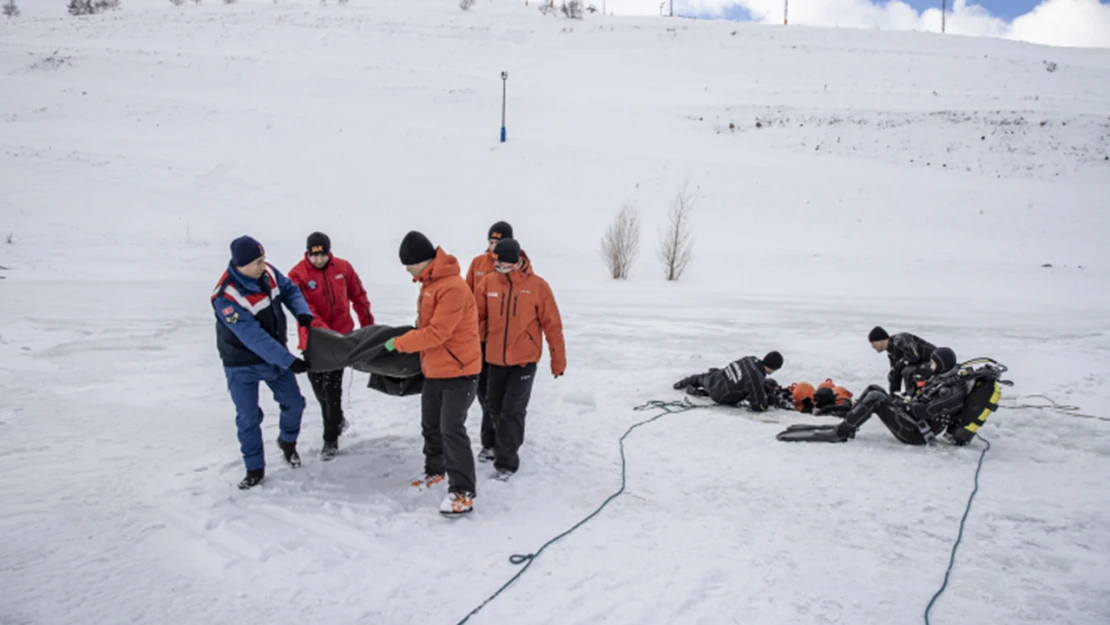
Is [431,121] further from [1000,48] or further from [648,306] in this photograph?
[1000,48]

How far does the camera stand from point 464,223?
23547mm

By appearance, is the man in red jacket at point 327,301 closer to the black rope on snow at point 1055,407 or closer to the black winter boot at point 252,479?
the black winter boot at point 252,479

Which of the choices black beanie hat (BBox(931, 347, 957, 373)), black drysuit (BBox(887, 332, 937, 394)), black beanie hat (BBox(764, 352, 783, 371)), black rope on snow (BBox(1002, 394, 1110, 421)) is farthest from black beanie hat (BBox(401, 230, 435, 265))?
black rope on snow (BBox(1002, 394, 1110, 421))

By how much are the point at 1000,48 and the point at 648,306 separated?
4591cm

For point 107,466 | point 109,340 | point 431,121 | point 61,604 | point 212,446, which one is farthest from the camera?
point 431,121

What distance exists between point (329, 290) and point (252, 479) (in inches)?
65.1

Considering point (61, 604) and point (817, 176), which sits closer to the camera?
point (61, 604)

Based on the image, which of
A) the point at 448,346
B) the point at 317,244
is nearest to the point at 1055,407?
the point at 448,346

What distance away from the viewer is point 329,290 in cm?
556

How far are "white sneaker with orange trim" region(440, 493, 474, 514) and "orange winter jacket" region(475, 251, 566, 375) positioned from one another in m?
1.13

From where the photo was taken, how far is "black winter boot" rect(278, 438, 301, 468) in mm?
5219

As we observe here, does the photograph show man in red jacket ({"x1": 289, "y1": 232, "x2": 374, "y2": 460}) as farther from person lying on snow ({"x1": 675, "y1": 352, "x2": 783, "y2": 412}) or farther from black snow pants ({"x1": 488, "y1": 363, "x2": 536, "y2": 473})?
person lying on snow ({"x1": 675, "y1": 352, "x2": 783, "y2": 412})

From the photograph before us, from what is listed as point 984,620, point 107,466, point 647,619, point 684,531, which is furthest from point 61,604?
point 984,620

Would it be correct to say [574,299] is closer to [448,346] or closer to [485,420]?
[485,420]
